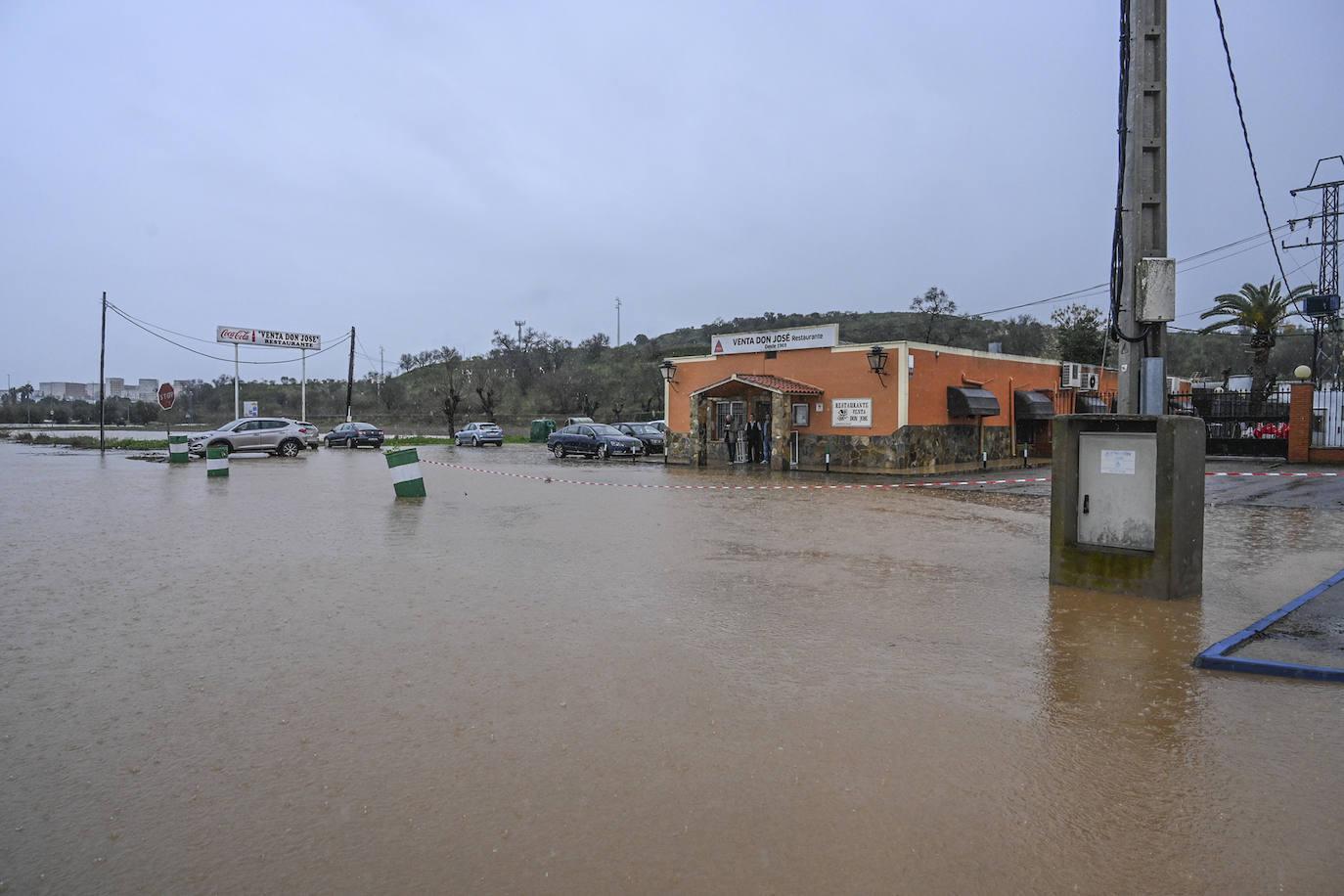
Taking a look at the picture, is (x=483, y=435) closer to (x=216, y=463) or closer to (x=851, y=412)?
(x=216, y=463)

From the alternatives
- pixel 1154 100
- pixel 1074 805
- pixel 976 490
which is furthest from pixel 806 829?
pixel 976 490

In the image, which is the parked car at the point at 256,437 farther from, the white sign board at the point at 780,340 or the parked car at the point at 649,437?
the white sign board at the point at 780,340

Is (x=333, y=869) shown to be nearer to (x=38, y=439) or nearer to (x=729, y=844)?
(x=729, y=844)

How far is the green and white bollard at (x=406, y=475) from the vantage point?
647 inches

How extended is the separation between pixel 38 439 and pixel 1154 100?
5534 centimetres

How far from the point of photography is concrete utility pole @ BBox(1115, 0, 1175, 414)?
8.58m

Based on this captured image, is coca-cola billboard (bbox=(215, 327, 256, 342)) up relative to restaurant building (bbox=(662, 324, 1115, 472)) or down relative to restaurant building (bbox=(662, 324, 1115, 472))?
up

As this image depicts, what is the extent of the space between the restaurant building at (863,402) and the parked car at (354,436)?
18.0 metres

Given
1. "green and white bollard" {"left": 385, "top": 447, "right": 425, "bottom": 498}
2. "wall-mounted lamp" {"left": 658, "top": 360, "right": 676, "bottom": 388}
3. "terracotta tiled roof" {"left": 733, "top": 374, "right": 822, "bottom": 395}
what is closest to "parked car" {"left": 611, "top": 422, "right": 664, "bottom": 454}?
"wall-mounted lamp" {"left": 658, "top": 360, "right": 676, "bottom": 388}

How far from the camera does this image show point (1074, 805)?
12.4 ft

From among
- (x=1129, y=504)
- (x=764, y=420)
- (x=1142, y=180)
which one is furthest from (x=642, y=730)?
(x=764, y=420)

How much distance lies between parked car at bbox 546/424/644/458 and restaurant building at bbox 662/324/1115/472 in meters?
1.93

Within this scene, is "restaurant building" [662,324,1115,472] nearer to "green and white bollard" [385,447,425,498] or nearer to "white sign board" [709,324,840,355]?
"white sign board" [709,324,840,355]

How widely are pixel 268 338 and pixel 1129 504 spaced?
193ft
